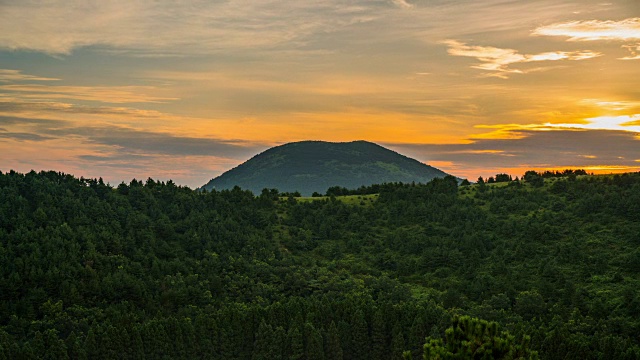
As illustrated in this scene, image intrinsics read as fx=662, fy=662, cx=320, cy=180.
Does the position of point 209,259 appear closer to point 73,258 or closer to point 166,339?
point 73,258

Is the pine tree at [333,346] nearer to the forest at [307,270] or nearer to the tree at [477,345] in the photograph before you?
the forest at [307,270]

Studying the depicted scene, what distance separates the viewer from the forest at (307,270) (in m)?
113

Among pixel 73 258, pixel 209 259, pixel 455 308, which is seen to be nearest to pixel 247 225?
pixel 209 259

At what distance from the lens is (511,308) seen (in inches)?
5059

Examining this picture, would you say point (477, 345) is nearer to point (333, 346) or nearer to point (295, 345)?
point (295, 345)

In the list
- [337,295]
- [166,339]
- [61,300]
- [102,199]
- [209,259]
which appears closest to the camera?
[166,339]

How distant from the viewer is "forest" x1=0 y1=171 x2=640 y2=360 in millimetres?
112875

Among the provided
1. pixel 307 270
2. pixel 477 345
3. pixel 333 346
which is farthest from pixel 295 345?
pixel 477 345

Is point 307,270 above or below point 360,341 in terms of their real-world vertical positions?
above

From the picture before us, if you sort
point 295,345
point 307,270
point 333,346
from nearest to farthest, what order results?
point 295,345, point 333,346, point 307,270

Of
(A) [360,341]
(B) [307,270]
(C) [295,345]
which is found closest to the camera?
(C) [295,345]

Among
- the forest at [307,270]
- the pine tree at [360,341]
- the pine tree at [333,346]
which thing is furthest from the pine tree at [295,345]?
the pine tree at [360,341]

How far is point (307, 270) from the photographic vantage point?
6220 inches

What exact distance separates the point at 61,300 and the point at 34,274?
8.42 m
